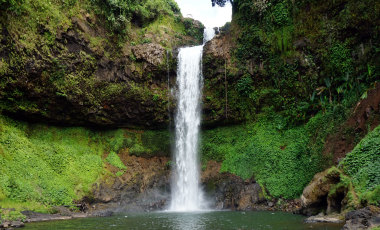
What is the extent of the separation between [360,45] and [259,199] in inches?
438

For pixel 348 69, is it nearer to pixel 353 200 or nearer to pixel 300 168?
pixel 300 168

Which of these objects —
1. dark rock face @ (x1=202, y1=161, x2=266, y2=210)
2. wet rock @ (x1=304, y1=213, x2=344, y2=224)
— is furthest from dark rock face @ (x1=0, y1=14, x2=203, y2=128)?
wet rock @ (x1=304, y1=213, x2=344, y2=224)

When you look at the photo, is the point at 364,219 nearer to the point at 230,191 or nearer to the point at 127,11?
the point at 230,191

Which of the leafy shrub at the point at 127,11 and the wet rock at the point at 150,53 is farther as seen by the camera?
the wet rock at the point at 150,53

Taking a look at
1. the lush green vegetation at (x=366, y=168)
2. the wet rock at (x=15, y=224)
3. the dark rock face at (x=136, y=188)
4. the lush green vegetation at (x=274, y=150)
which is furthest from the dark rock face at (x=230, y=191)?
the wet rock at (x=15, y=224)

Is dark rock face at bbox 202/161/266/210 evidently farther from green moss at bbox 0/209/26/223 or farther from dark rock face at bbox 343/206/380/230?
green moss at bbox 0/209/26/223

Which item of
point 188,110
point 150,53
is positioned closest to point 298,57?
point 188,110

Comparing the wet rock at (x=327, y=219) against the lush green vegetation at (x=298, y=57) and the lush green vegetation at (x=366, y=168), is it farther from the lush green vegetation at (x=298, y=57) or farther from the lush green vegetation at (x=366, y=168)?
the lush green vegetation at (x=298, y=57)

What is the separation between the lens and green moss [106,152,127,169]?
21000 mm

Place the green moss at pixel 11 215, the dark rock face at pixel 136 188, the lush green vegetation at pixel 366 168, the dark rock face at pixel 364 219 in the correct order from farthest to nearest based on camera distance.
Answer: the dark rock face at pixel 136 188, the green moss at pixel 11 215, the lush green vegetation at pixel 366 168, the dark rock face at pixel 364 219

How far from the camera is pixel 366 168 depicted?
9.98m

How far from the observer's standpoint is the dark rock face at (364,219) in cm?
732

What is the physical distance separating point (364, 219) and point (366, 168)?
279cm

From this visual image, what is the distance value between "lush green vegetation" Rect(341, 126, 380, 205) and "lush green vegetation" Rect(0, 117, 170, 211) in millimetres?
14327
